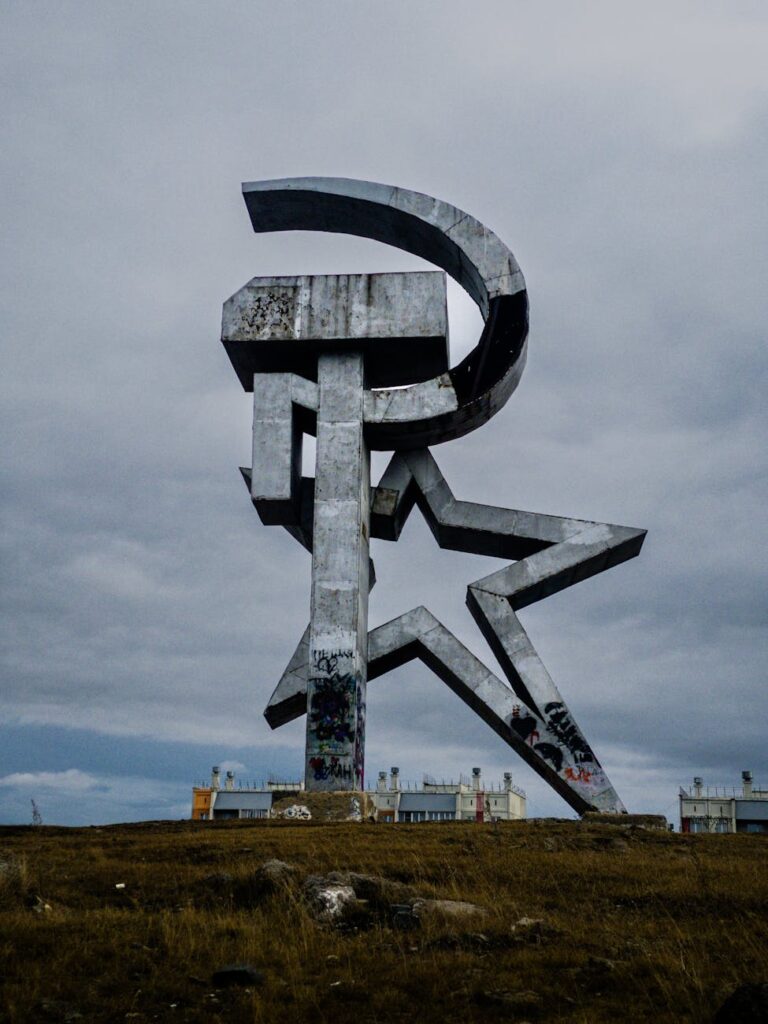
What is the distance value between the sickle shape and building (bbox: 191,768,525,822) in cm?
3377

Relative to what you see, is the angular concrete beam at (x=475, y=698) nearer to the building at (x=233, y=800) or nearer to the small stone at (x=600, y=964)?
the small stone at (x=600, y=964)

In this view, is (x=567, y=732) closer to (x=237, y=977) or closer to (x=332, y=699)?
(x=332, y=699)

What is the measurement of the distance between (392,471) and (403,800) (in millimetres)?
36543

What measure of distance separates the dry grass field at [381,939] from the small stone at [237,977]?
0.06 meters

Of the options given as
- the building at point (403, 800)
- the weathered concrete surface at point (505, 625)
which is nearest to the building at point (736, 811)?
the building at point (403, 800)

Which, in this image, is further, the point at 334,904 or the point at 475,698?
the point at 475,698

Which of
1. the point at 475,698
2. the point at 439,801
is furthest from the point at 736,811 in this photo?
the point at 475,698

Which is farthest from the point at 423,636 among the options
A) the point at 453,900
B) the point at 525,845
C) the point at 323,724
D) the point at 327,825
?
the point at 453,900

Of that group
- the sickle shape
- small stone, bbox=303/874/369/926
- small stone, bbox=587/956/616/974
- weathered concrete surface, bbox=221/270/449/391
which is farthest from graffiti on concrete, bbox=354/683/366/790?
small stone, bbox=587/956/616/974

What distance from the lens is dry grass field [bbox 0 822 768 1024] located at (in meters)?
6.73

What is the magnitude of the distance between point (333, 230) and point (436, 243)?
2.72 m

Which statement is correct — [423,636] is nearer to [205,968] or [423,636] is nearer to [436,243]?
[436,243]

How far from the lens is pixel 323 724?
2192cm

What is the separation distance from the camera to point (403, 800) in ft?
189
